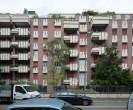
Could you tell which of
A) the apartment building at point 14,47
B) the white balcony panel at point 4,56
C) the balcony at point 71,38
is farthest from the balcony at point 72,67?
the white balcony panel at point 4,56

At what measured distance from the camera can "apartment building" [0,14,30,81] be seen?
155 feet

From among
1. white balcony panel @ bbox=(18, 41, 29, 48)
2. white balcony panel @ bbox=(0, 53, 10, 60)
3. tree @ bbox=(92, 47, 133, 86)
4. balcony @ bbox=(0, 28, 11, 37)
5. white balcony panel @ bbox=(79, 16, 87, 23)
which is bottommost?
tree @ bbox=(92, 47, 133, 86)

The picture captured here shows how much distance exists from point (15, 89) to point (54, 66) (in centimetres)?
2177

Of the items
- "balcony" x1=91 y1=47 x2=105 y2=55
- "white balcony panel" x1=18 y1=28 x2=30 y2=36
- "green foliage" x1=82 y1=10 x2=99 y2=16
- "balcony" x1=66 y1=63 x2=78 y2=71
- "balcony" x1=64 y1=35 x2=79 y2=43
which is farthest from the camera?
"green foliage" x1=82 y1=10 x2=99 y2=16

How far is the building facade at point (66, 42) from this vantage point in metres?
47.4

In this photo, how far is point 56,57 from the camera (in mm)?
42500

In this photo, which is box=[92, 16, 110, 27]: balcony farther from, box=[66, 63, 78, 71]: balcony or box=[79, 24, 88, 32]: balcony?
box=[66, 63, 78, 71]: balcony

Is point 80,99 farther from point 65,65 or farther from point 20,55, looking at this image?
point 20,55

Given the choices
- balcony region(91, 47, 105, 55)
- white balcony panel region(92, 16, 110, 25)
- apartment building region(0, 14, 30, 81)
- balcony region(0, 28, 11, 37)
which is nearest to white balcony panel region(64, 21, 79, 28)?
white balcony panel region(92, 16, 110, 25)

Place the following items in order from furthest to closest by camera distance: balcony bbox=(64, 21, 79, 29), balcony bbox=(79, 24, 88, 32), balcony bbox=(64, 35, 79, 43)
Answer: balcony bbox=(79, 24, 88, 32) → balcony bbox=(64, 21, 79, 29) → balcony bbox=(64, 35, 79, 43)

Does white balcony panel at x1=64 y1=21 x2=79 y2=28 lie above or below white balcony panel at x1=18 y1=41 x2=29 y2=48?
above

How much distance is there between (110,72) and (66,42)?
12.7m

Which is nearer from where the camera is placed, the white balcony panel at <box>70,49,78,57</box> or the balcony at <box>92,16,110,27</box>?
the balcony at <box>92,16,110,27</box>

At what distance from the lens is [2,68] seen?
47219 millimetres
